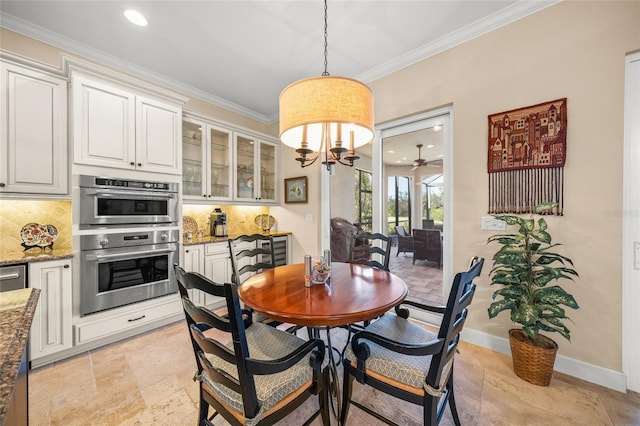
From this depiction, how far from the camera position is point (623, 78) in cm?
176

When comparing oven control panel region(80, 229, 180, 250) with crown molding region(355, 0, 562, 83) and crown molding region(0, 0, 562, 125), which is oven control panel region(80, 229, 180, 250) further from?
crown molding region(355, 0, 562, 83)

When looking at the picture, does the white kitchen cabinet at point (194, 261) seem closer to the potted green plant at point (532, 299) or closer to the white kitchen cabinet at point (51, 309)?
the white kitchen cabinet at point (51, 309)

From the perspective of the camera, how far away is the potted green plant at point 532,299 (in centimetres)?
175

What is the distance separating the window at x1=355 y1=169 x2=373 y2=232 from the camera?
11.3 ft

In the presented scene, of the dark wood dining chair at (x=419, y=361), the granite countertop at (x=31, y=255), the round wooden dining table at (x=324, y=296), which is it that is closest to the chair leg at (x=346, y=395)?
the dark wood dining chair at (x=419, y=361)

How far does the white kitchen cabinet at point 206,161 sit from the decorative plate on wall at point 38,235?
47.3 inches

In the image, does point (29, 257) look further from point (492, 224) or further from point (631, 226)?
point (631, 226)

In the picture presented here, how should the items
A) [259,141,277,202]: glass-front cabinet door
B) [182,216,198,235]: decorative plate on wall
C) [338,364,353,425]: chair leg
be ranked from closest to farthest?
[338,364,353,425]: chair leg, [182,216,198,235]: decorative plate on wall, [259,141,277,202]: glass-front cabinet door

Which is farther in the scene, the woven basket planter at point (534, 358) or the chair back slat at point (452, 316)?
the woven basket planter at point (534, 358)

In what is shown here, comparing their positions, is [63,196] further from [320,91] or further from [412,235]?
[412,235]

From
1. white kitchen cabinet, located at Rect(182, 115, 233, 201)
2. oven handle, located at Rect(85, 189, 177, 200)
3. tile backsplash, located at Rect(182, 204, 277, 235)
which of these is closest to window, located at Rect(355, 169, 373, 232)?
tile backsplash, located at Rect(182, 204, 277, 235)

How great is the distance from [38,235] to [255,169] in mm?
2418

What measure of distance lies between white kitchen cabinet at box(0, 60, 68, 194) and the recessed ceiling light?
32.2 inches

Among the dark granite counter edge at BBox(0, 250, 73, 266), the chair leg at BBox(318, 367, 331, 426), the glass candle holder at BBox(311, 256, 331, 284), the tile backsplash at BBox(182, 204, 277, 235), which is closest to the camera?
the chair leg at BBox(318, 367, 331, 426)
